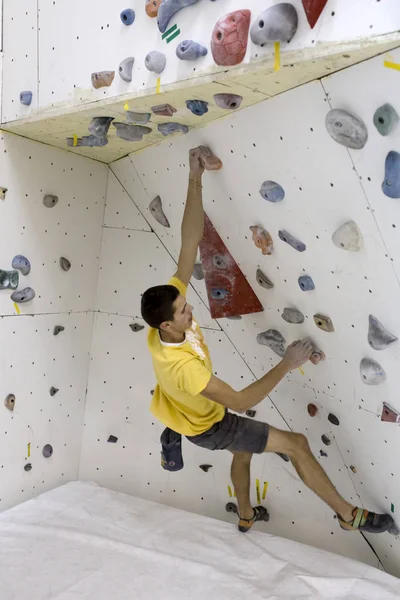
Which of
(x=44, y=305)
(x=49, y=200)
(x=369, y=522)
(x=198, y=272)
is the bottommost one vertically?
(x=369, y=522)

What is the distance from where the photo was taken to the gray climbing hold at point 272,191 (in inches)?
55.4

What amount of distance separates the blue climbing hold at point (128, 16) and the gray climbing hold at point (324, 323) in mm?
940

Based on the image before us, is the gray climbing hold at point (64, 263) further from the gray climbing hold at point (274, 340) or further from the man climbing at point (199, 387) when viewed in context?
the gray climbing hold at point (274, 340)

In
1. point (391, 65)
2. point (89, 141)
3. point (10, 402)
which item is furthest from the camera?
point (10, 402)

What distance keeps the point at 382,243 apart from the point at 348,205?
0.11 metres

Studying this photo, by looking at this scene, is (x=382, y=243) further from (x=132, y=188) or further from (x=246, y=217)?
(x=132, y=188)

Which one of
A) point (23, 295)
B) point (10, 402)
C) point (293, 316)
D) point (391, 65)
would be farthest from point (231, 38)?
point (10, 402)

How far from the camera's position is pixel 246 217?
1.64 m

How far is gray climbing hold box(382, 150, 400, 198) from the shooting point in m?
1.06

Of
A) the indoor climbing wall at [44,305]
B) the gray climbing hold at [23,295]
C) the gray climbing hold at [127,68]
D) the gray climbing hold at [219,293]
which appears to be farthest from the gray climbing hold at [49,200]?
the gray climbing hold at [127,68]

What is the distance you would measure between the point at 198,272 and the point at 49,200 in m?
0.65

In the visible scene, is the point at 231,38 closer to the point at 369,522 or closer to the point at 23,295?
the point at 23,295

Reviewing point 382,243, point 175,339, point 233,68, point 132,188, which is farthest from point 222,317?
point 233,68

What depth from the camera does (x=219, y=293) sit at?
6.79ft
